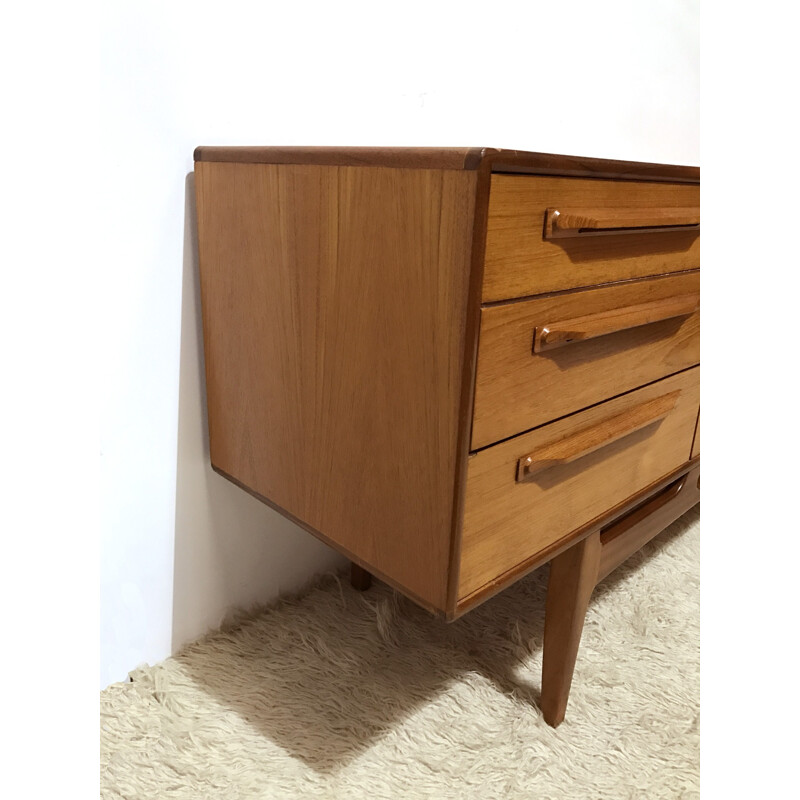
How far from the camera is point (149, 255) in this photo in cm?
89

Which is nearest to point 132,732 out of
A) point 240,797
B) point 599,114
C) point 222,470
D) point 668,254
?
point 240,797

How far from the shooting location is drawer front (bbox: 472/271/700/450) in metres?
0.69

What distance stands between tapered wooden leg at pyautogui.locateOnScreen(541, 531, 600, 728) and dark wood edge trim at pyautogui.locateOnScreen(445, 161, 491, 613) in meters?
0.25

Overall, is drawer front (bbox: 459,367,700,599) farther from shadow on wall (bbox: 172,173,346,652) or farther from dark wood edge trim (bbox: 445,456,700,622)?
shadow on wall (bbox: 172,173,346,652)

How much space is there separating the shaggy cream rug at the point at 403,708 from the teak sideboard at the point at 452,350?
9 centimetres

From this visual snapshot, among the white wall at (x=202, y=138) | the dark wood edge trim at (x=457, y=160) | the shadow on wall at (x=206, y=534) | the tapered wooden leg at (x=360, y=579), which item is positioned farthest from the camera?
the tapered wooden leg at (x=360, y=579)

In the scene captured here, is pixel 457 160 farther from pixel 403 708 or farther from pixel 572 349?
pixel 403 708

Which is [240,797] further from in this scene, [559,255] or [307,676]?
[559,255]

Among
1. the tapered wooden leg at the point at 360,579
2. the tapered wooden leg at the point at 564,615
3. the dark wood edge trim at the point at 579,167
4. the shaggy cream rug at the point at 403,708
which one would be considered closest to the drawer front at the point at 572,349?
the dark wood edge trim at the point at 579,167

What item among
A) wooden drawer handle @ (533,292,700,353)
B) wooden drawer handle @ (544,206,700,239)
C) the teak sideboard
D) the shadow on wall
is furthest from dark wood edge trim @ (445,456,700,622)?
the shadow on wall

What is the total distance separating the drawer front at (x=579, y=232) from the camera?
0.64 metres

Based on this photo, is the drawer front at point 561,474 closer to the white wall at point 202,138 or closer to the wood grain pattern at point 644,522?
the wood grain pattern at point 644,522

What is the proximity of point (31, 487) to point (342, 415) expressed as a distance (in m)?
0.33

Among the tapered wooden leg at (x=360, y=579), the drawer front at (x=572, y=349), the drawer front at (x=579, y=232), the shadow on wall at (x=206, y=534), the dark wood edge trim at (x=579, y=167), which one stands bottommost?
the tapered wooden leg at (x=360, y=579)
